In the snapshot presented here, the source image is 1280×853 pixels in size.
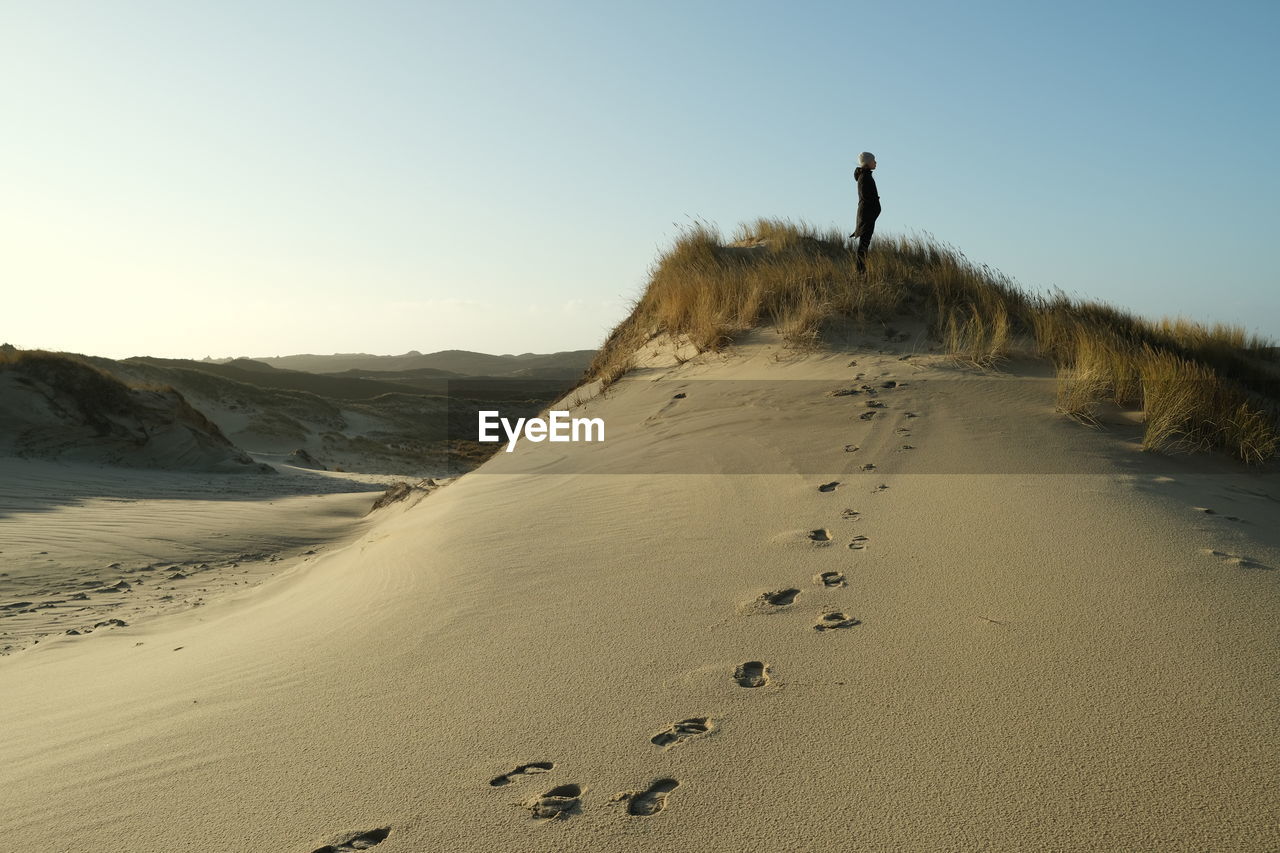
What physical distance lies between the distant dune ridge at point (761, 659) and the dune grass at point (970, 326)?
6 cm

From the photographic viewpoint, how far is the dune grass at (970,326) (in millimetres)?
5168

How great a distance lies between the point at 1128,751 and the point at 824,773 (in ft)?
2.52

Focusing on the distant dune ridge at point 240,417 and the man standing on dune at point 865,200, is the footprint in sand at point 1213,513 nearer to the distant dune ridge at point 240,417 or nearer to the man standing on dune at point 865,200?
the man standing on dune at point 865,200

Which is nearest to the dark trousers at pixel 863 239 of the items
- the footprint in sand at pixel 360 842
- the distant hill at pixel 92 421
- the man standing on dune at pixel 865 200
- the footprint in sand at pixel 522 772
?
the man standing on dune at pixel 865 200

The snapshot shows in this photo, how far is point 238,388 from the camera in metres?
23.9

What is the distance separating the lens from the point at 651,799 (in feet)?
6.44

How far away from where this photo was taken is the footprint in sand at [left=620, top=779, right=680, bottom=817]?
6.29ft

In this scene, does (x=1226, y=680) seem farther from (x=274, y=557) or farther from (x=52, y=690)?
(x=274, y=557)

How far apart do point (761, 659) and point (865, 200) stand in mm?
6490

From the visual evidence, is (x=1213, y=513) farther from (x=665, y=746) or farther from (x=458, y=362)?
(x=458, y=362)

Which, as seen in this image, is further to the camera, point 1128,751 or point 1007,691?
point 1007,691

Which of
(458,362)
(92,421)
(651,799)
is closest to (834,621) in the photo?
(651,799)

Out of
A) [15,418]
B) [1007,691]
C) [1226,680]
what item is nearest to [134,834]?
[1007,691]

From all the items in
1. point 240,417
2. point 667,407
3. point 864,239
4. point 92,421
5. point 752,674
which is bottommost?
point 752,674
